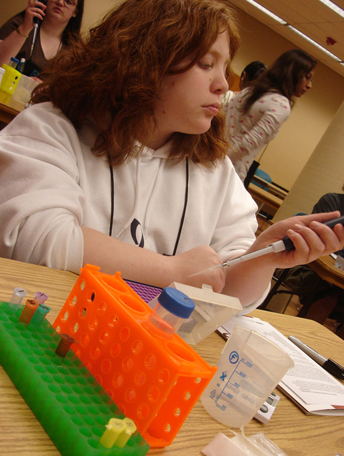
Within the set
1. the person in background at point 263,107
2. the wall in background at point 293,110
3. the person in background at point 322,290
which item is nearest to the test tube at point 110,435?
the person in background at point 263,107

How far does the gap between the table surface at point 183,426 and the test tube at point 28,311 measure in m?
0.06

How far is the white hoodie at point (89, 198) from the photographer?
0.81 meters

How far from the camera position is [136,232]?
3.56 ft

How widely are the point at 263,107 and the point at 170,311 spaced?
2.39m

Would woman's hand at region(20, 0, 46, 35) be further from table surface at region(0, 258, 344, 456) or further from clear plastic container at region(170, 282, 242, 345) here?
clear plastic container at region(170, 282, 242, 345)

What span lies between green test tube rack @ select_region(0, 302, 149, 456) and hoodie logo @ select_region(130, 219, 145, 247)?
58 cm

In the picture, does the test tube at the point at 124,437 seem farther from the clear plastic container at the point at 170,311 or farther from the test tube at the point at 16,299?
the test tube at the point at 16,299

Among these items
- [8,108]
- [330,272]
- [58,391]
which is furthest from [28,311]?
[330,272]

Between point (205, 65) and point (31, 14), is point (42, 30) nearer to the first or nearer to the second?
point (31, 14)

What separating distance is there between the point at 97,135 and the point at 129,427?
831 millimetres

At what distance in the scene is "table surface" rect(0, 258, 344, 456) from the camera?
0.39m

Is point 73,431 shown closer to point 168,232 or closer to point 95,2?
point 168,232

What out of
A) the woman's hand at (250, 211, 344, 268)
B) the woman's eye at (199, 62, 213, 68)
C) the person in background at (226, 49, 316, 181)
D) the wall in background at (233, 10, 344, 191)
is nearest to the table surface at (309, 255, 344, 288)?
the person in background at (226, 49, 316, 181)

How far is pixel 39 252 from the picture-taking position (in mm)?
818
